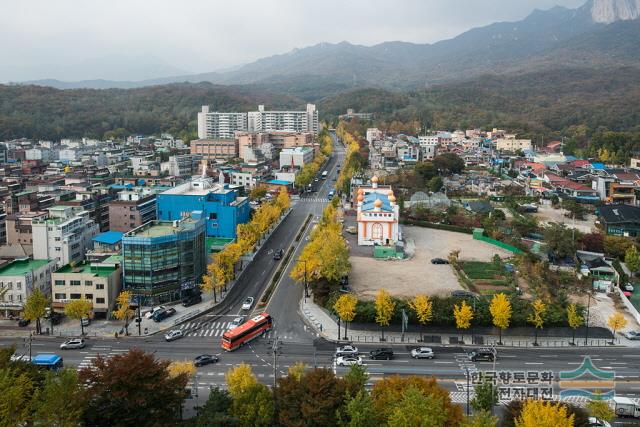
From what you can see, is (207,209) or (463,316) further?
(207,209)

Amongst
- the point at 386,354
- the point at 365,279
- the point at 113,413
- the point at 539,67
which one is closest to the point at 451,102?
the point at 539,67

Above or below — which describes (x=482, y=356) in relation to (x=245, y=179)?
below

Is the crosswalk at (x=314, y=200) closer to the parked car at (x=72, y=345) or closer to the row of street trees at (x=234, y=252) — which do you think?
the row of street trees at (x=234, y=252)

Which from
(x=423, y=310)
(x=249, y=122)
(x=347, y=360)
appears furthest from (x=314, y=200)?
(x=249, y=122)

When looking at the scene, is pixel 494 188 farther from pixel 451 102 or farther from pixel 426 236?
pixel 451 102

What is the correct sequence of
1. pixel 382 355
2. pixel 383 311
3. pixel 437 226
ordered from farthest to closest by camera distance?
1. pixel 437 226
2. pixel 383 311
3. pixel 382 355

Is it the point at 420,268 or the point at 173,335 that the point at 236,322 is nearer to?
the point at 173,335

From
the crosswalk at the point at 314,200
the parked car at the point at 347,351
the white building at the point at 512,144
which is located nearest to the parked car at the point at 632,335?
the parked car at the point at 347,351
